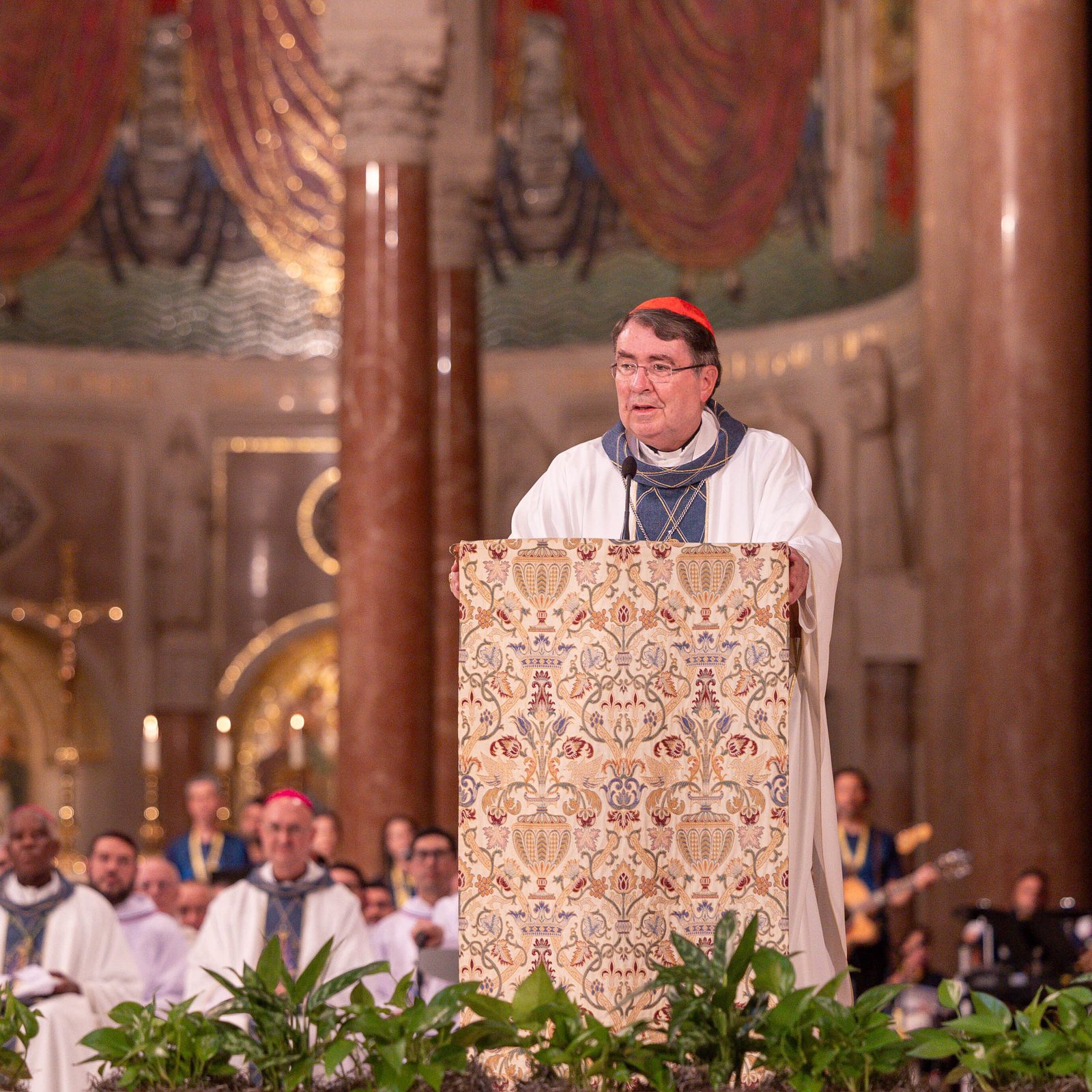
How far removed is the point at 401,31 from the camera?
414 inches

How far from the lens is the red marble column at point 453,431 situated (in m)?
13.0

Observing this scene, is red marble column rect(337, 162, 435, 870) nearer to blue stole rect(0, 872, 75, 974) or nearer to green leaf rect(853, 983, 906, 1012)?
blue stole rect(0, 872, 75, 974)

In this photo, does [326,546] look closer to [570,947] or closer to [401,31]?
[401,31]

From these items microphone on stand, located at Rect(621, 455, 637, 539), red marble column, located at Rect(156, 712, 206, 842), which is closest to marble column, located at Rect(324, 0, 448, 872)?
red marble column, located at Rect(156, 712, 206, 842)

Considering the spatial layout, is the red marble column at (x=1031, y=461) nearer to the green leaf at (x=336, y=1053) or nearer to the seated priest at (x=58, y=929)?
the seated priest at (x=58, y=929)

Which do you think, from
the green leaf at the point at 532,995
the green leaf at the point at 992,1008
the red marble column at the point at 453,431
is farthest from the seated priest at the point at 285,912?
the red marble column at the point at 453,431

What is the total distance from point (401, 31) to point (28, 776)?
320 inches

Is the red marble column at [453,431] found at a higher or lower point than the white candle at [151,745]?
higher

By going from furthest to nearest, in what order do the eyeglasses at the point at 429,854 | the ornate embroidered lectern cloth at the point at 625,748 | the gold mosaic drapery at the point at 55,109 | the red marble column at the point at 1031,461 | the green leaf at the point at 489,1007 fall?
the gold mosaic drapery at the point at 55,109 < the red marble column at the point at 1031,461 < the eyeglasses at the point at 429,854 < the ornate embroidered lectern cloth at the point at 625,748 < the green leaf at the point at 489,1007

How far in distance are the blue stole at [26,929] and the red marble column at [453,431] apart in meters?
5.90

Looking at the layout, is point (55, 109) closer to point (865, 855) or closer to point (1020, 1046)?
point (865, 855)

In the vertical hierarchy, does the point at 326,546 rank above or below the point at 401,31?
below

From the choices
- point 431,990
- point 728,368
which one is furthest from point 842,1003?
point 728,368

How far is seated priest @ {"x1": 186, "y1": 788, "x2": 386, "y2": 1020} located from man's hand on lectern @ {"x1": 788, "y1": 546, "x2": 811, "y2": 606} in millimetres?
3421
